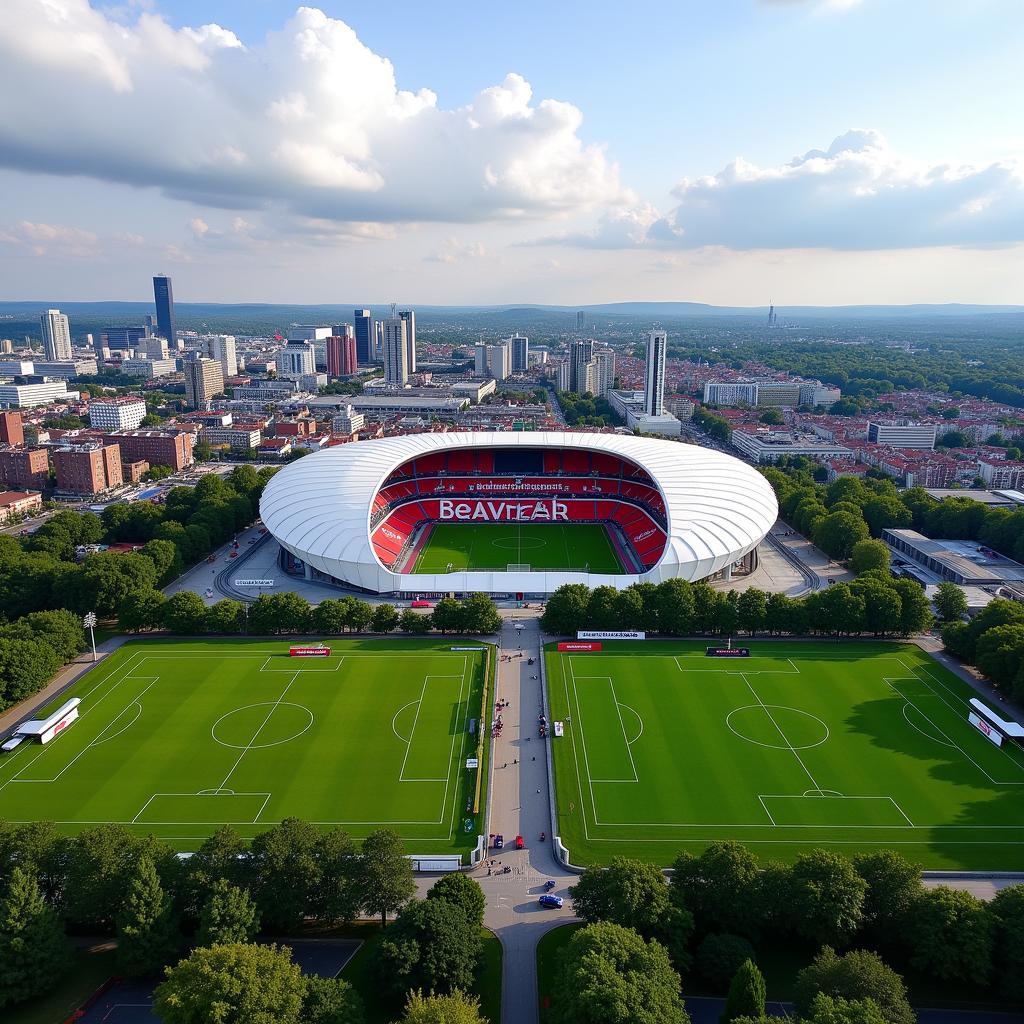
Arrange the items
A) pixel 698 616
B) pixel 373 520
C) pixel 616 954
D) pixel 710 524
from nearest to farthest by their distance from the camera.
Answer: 1. pixel 616 954
2. pixel 698 616
3. pixel 710 524
4. pixel 373 520

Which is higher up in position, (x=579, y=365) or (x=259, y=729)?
(x=579, y=365)

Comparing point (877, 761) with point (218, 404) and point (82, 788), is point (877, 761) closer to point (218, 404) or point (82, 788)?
point (82, 788)

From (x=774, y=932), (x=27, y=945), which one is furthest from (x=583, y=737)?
(x=27, y=945)

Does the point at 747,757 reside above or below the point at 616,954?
below

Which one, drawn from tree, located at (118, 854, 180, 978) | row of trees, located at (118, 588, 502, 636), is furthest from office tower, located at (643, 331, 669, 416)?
tree, located at (118, 854, 180, 978)

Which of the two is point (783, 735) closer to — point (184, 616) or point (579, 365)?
point (184, 616)

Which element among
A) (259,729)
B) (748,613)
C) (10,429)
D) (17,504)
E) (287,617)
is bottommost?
(259,729)

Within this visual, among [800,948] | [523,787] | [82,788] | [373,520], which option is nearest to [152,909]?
[82,788]

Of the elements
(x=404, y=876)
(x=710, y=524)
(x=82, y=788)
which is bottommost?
(x=82, y=788)
